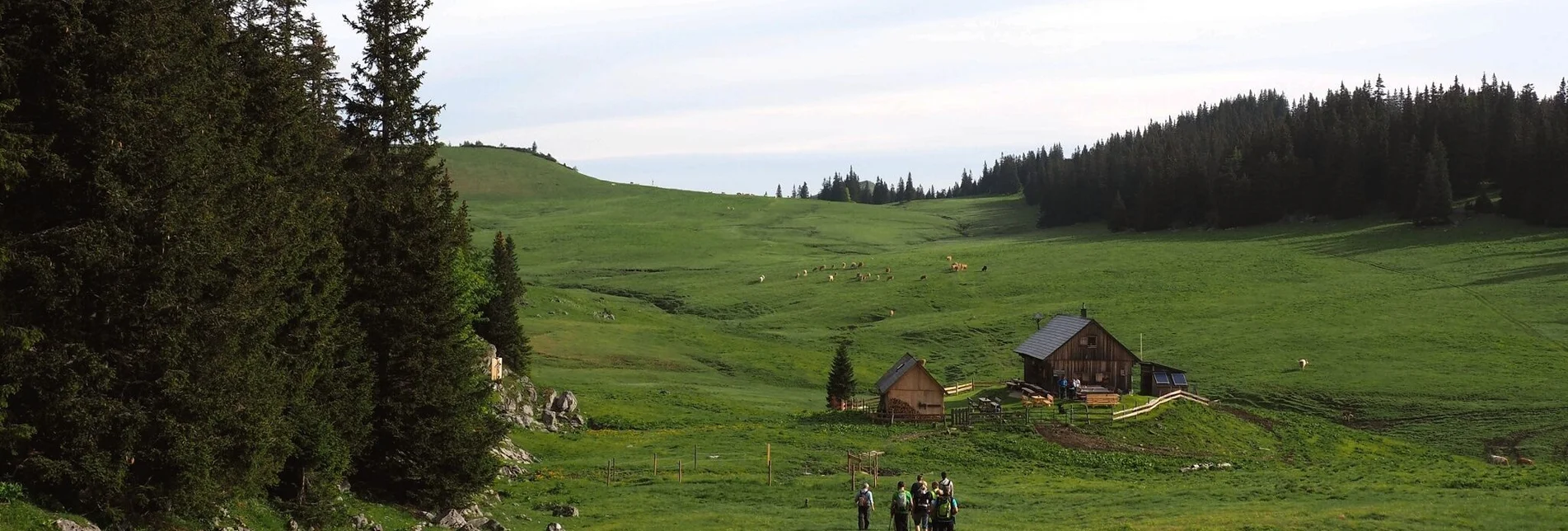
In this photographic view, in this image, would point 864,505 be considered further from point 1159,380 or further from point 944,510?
point 1159,380

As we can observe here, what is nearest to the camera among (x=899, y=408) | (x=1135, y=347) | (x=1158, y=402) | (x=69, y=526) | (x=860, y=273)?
(x=69, y=526)

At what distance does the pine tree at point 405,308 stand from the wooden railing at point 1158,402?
37.9 m

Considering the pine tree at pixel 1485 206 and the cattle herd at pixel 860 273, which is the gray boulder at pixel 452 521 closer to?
the cattle herd at pixel 860 273

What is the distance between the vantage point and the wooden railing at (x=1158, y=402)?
6244 centimetres

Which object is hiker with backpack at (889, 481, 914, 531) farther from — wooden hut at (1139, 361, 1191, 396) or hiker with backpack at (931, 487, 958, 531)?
wooden hut at (1139, 361, 1191, 396)

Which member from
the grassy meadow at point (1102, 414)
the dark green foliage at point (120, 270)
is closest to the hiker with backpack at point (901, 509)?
the grassy meadow at point (1102, 414)

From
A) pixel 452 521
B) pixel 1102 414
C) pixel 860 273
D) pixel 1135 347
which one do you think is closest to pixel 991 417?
pixel 1102 414

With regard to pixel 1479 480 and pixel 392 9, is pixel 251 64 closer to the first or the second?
pixel 392 9

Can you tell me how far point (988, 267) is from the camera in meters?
134

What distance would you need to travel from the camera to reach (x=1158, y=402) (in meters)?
65.6

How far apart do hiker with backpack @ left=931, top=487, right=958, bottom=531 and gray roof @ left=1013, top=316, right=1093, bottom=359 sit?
44.9 metres

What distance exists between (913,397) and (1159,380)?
16.9 m

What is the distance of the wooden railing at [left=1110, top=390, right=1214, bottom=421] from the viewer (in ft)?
205

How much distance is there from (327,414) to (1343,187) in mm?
146886
